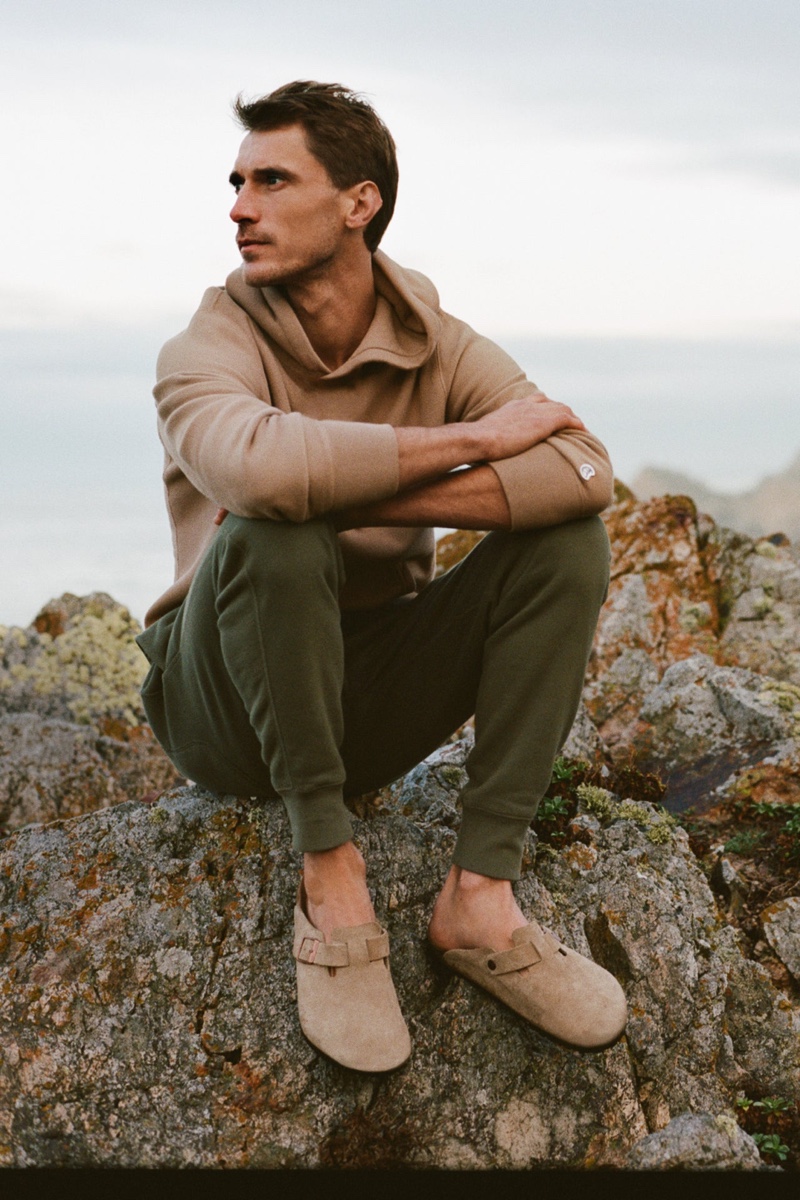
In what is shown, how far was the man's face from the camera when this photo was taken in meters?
4.32

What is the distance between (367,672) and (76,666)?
202 inches

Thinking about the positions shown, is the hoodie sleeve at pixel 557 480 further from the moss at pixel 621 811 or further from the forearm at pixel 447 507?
the moss at pixel 621 811

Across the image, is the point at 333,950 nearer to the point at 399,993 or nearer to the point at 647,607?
the point at 399,993

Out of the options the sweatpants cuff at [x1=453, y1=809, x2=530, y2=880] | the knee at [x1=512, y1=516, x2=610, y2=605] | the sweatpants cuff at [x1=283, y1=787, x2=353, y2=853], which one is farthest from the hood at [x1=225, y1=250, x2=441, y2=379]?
the sweatpants cuff at [x1=453, y1=809, x2=530, y2=880]

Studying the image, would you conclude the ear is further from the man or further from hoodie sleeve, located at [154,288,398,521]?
hoodie sleeve, located at [154,288,398,521]

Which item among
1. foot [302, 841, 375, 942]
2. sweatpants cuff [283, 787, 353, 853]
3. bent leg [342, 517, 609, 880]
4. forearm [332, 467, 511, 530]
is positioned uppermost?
forearm [332, 467, 511, 530]

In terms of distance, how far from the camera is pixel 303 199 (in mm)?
4379

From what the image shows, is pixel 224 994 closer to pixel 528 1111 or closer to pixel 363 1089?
pixel 363 1089

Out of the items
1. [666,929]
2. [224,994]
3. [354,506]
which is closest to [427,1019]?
[224,994]

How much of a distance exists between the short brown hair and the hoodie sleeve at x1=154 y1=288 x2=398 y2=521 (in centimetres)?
98

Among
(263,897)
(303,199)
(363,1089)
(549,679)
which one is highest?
(303,199)

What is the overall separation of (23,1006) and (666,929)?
2.33 meters

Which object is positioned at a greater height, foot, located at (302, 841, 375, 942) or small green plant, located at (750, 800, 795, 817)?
foot, located at (302, 841, 375, 942)

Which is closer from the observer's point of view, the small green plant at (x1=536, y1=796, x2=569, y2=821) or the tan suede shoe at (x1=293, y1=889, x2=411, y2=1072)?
the tan suede shoe at (x1=293, y1=889, x2=411, y2=1072)
